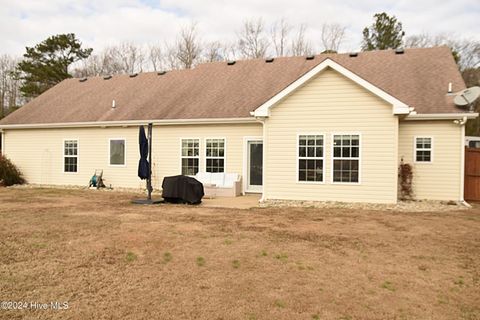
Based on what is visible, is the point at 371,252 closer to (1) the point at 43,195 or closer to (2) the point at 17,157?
(1) the point at 43,195

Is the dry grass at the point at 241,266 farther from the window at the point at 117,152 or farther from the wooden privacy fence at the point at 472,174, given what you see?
the window at the point at 117,152

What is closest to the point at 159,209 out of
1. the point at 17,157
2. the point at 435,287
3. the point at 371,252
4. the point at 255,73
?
the point at 371,252

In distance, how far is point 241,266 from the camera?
5.25 metres

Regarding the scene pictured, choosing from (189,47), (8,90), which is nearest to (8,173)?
(189,47)

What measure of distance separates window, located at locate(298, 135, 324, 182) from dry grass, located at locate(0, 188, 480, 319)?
2588 millimetres

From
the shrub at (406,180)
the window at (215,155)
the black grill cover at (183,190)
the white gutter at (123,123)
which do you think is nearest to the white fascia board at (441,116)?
the shrub at (406,180)

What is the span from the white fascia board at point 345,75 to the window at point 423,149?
2.14 meters

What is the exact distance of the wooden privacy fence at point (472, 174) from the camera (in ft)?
42.2

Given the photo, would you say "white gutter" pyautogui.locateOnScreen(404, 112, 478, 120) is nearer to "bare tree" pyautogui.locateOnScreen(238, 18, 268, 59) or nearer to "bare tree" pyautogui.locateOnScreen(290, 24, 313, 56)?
"bare tree" pyautogui.locateOnScreen(290, 24, 313, 56)

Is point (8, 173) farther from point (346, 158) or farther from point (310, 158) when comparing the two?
point (346, 158)

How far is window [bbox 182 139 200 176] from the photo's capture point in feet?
48.1

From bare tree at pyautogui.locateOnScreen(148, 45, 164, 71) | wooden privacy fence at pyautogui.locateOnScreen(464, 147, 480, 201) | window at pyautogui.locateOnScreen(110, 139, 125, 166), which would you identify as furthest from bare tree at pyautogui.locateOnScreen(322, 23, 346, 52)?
window at pyautogui.locateOnScreen(110, 139, 125, 166)

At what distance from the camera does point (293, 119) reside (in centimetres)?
1180

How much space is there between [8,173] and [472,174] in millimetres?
19432
